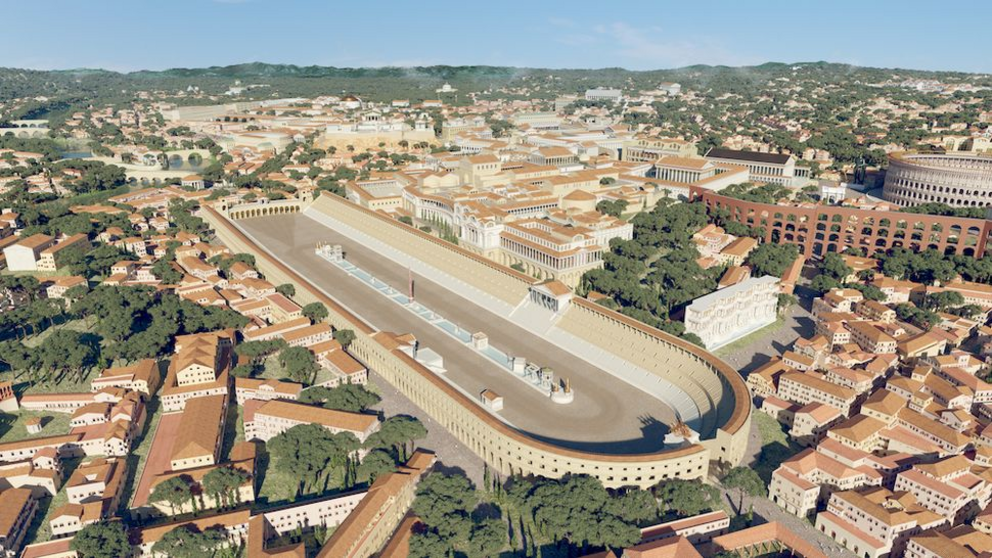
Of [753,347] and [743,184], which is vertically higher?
[743,184]

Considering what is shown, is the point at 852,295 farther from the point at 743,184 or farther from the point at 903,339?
the point at 743,184

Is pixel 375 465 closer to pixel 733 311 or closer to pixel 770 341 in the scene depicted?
pixel 733 311

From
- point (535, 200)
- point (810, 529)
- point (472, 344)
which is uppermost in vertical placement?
point (535, 200)

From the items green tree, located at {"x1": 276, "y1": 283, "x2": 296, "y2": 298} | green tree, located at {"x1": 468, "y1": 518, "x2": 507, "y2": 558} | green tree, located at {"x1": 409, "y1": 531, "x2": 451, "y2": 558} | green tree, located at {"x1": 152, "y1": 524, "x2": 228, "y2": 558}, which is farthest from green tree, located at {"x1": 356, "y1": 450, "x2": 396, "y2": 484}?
green tree, located at {"x1": 276, "y1": 283, "x2": 296, "y2": 298}

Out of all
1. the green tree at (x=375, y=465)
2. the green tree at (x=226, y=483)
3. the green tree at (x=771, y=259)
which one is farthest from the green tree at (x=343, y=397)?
the green tree at (x=771, y=259)

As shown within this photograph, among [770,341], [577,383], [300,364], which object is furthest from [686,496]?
[300,364]

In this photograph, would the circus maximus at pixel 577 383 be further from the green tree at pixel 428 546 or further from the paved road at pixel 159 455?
the paved road at pixel 159 455

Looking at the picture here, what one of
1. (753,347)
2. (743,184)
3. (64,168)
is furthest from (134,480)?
(64,168)
